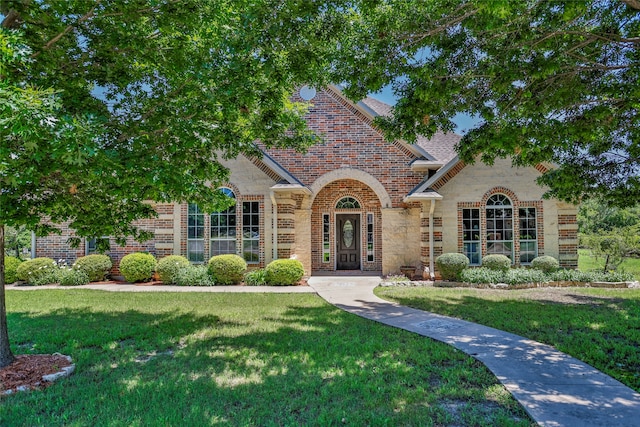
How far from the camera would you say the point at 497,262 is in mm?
13828

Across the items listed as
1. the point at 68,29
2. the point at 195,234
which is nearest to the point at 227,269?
the point at 195,234

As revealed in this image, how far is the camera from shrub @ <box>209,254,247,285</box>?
45.1 feet

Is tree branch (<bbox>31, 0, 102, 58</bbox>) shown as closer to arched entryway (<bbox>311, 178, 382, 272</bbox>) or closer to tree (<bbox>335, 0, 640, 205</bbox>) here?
tree (<bbox>335, 0, 640, 205</bbox>)

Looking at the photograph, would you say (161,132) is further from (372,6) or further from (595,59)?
(595,59)

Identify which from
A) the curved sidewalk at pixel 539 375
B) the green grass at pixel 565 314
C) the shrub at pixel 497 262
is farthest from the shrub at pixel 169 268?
Answer: the shrub at pixel 497 262

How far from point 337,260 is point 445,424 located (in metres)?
13.2

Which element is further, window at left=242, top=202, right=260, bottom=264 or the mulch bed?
window at left=242, top=202, right=260, bottom=264

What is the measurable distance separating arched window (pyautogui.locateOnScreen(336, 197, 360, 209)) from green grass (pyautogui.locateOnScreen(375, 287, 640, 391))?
5.06m

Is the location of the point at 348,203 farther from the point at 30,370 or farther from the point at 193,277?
the point at 30,370

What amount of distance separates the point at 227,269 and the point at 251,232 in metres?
1.80

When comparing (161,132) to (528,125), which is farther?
(528,125)

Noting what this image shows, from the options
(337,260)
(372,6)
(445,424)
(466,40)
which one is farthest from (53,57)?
(337,260)

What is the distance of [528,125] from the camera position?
23.9 feet

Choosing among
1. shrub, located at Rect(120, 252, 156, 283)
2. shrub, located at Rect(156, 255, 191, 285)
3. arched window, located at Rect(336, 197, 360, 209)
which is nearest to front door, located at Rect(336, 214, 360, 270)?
arched window, located at Rect(336, 197, 360, 209)
